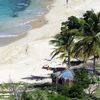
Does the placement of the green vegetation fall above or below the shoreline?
below

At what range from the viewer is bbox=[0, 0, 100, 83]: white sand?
5472cm

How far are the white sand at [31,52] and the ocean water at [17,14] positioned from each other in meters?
2.68

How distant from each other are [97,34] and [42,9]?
4037cm

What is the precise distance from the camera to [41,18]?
8031 centimetres

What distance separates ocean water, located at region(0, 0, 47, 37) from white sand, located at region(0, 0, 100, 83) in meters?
2.68

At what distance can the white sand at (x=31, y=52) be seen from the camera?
180ft

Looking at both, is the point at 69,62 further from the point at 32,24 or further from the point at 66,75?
the point at 32,24

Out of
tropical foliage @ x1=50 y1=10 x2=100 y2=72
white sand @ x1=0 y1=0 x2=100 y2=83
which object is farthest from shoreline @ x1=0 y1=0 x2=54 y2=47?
tropical foliage @ x1=50 y1=10 x2=100 y2=72

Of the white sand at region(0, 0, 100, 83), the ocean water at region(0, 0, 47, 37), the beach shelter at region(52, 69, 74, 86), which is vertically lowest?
the beach shelter at region(52, 69, 74, 86)

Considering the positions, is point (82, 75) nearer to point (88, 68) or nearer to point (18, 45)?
point (88, 68)

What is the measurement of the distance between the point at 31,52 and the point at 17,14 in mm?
23903

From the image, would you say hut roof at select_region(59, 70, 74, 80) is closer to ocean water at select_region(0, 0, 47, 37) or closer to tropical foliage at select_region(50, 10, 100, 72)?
tropical foliage at select_region(50, 10, 100, 72)

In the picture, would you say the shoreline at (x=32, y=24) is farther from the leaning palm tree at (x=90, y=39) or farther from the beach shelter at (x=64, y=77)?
the leaning palm tree at (x=90, y=39)

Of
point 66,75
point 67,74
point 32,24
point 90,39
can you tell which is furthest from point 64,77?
point 32,24
